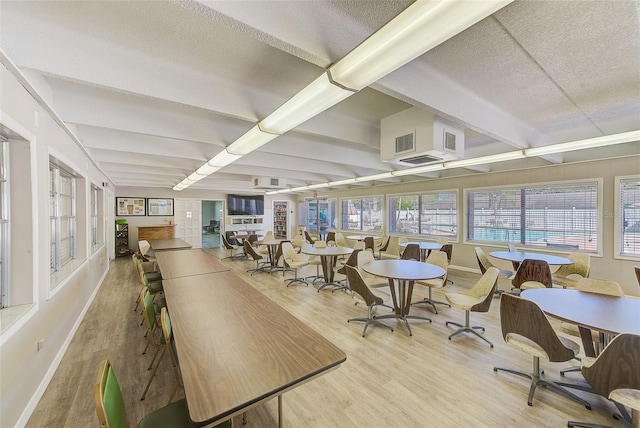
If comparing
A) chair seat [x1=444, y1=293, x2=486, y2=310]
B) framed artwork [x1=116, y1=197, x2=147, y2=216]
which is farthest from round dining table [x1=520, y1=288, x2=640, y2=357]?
framed artwork [x1=116, y1=197, x2=147, y2=216]

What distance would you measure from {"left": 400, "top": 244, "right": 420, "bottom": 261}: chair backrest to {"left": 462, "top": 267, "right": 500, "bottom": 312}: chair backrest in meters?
1.74

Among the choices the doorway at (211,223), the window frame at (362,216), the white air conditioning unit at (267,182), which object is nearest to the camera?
the white air conditioning unit at (267,182)

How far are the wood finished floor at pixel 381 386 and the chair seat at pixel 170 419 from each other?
2.10 feet

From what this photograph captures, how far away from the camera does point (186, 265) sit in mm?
3469

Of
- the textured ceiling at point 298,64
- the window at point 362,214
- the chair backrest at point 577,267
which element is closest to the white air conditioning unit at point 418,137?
the textured ceiling at point 298,64

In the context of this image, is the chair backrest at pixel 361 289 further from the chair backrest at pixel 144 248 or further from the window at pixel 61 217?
the chair backrest at pixel 144 248

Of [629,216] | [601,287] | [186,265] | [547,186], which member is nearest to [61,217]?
[186,265]

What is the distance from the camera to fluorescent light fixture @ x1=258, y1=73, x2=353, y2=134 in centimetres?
178

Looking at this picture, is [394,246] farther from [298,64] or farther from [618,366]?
[298,64]

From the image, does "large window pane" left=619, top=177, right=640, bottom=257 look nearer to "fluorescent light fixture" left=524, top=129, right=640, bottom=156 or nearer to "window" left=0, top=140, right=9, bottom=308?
"fluorescent light fixture" left=524, top=129, right=640, bottom=156

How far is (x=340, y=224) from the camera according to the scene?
1023 cm

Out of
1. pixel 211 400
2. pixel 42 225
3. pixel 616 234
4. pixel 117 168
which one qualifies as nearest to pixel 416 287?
pixel 616 234

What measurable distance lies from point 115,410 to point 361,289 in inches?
93.7

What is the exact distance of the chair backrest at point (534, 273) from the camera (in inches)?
137
